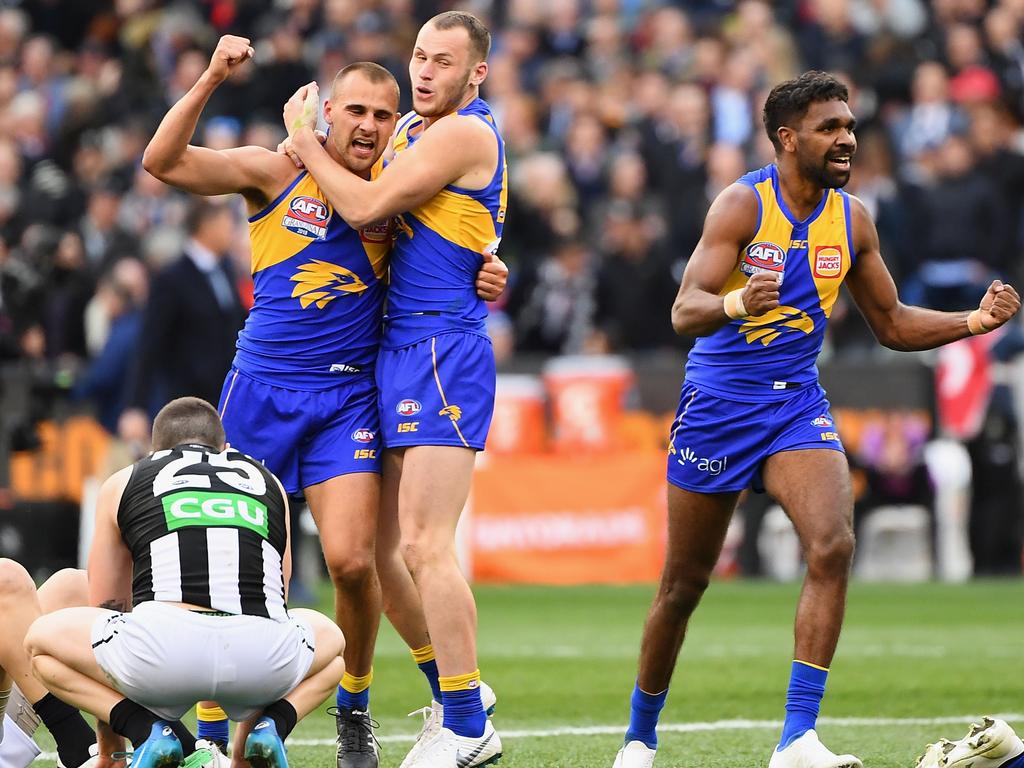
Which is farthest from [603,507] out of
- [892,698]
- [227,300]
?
[892,698]

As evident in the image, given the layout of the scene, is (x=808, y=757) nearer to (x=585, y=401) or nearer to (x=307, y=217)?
(x=307, y=217)

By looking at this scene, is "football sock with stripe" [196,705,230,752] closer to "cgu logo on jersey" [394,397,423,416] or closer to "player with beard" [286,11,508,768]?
"player with beard" [286,11,508,768]

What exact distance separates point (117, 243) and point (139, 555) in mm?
12249

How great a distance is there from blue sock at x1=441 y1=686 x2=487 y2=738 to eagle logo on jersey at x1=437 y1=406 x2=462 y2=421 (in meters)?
1.01

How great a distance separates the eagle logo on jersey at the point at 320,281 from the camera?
729 centimetres

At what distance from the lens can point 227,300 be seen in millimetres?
13273

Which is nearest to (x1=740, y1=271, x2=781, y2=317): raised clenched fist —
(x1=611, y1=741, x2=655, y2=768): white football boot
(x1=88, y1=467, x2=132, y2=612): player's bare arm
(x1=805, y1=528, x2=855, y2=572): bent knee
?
(x1=805, y1=528, x2=855, y2=572): bent knee

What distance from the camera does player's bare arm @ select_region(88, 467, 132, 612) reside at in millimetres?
6105

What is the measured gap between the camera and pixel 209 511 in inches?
233

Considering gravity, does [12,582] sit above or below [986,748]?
above

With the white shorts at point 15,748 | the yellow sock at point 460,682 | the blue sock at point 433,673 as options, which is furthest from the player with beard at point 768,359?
the white shorts at point 15,748

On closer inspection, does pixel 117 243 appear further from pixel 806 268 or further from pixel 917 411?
pixel 806 268

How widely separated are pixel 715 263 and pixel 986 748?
2.01 m

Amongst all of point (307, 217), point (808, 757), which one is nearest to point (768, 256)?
point (307, 217)
